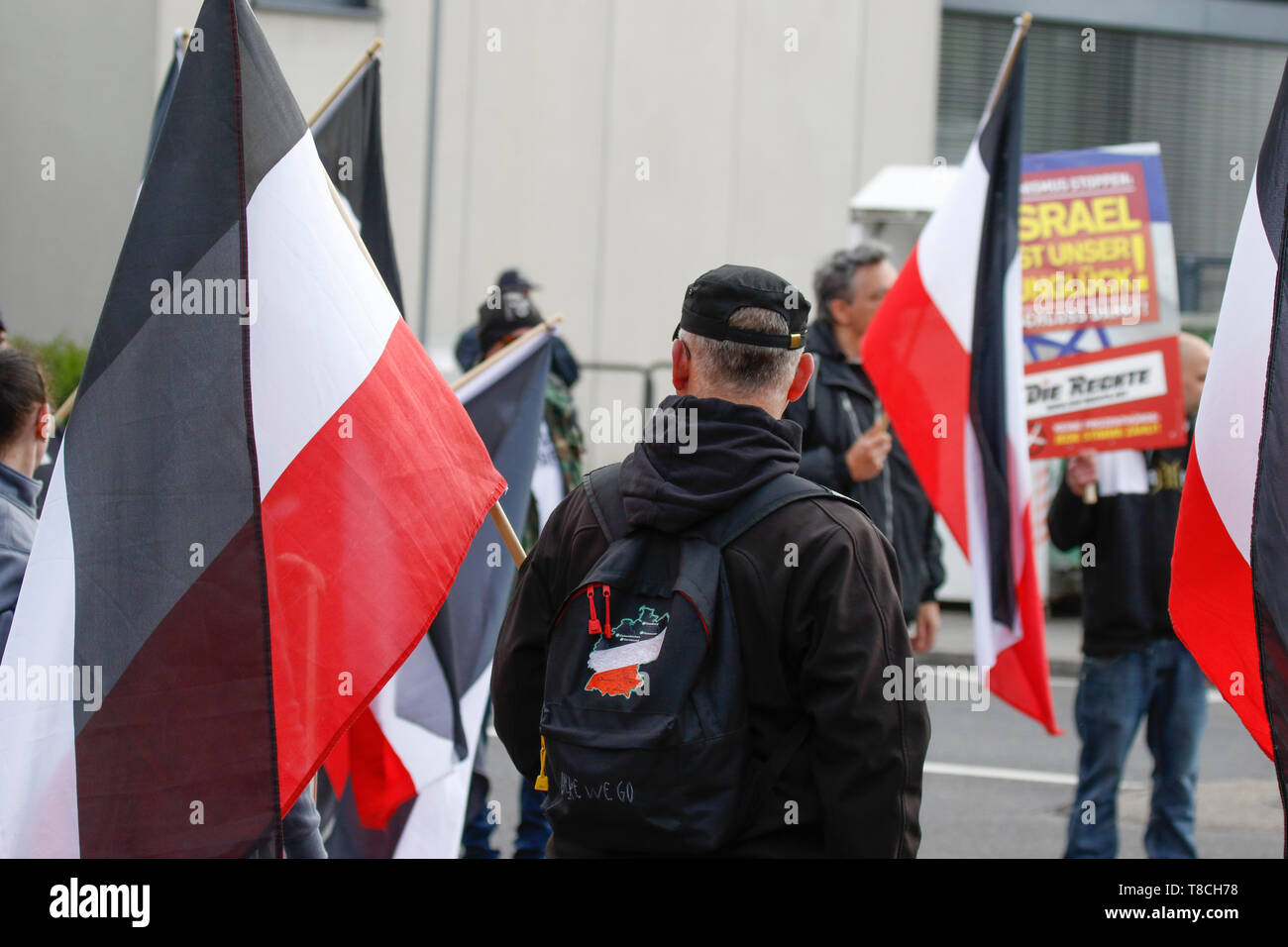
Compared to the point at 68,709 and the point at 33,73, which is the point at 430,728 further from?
the point at 33,73

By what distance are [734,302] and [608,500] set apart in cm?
40

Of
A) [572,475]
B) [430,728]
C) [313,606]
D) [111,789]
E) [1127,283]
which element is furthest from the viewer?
[572,475]

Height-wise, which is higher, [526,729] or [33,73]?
[33,73]

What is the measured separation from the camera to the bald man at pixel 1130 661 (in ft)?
16.4

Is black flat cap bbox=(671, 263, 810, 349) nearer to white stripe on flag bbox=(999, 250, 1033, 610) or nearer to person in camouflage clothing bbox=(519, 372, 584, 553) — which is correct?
white stripe on flag bbox=(999, 250, 1033, 610)

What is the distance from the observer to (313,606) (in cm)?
278

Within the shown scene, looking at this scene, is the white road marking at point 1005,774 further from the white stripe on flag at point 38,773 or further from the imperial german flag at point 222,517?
the white stripe on flag at point 38,773

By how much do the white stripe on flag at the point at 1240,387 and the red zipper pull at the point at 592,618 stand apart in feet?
4.36

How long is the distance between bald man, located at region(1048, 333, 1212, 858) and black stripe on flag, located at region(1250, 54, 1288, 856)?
2273 millimetres

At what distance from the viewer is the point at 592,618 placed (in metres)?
2.37

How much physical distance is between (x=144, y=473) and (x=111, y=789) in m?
0.57

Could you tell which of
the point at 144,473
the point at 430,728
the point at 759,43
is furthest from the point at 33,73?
the point at 144,473

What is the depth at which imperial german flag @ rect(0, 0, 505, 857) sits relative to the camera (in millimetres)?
2586
